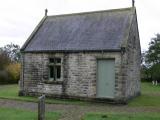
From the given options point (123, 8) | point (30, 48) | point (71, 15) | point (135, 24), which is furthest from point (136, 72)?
point (30, 48)

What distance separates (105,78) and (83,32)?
4.74 metres

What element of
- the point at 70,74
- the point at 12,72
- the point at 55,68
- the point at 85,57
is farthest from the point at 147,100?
the point at 12,72

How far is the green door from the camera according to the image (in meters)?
22.5

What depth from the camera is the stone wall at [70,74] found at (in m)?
22.4

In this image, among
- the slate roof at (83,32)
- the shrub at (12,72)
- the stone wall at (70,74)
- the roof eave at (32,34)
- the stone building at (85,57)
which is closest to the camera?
the stone wall at (70,74)

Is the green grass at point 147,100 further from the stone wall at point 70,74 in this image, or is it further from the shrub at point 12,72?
the shrub at point 12,72

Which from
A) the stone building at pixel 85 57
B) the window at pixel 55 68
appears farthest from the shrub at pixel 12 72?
the window at pixel 55 68

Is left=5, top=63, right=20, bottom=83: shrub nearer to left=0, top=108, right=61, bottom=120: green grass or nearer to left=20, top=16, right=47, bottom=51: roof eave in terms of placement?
left=20, top=16, right=47, bottom=51: roof eave

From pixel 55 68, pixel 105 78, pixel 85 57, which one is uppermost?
pixel 85 57

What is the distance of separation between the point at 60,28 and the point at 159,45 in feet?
107

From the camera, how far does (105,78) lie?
2275cm

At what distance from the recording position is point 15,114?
15961mm

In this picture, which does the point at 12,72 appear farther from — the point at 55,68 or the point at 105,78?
the point at 105,78

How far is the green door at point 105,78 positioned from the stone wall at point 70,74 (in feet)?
1.25
